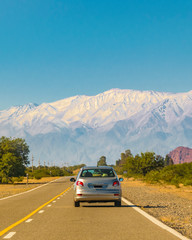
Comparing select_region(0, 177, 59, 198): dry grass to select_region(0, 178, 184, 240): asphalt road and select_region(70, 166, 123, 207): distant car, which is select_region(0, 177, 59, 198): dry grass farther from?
select_region(0, 178, 184, 240): asphalt road

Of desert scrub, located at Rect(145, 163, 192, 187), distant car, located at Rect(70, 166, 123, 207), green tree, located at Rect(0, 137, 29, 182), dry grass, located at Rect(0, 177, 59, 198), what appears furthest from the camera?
green tree, located at Rect(0, 137, 29, 182)

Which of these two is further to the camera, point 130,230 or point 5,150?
point 5,150

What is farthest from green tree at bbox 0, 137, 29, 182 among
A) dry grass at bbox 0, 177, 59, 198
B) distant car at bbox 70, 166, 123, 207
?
distant car at bbox 70, 166, 123, 207

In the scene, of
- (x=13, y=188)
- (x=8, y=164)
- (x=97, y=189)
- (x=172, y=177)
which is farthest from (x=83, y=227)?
(x=8, y=164)

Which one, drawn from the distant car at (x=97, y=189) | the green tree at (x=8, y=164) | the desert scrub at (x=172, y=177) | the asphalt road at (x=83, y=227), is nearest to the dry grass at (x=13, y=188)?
the green tree at (x=8, y=164)

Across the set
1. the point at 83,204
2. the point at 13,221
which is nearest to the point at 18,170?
the point at 83,204

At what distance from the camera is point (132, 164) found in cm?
7150

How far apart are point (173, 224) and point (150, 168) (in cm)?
5770

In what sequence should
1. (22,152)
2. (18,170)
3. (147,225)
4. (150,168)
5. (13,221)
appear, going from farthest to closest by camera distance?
(22,152) < (150,168) < (18,170) < (13,221) < (147,225)

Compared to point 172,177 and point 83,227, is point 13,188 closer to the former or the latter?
point 172,177

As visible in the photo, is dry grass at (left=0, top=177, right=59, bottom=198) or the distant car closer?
the distant car

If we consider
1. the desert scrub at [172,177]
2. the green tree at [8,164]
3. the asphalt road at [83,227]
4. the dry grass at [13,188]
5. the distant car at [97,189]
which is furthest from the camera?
the green tree at [8,164]

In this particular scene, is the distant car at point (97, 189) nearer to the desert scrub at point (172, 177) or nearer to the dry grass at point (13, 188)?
the dry grass at point (13, 188)

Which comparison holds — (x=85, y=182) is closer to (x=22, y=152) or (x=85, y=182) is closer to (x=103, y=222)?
(x=103, y=222)
